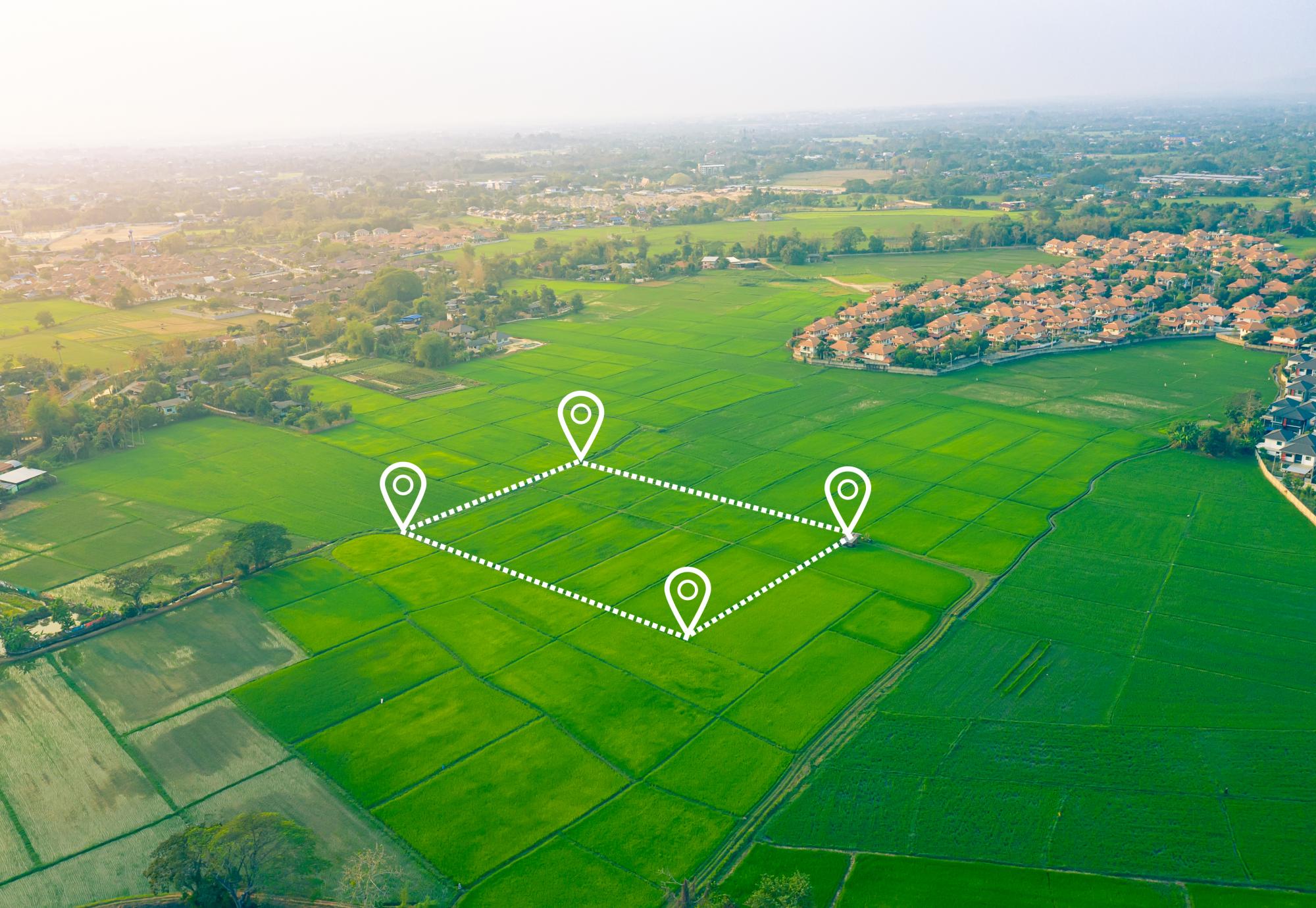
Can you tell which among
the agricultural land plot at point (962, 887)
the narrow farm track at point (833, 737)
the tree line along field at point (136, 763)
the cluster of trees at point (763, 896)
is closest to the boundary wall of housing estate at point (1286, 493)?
the narrow farm track at point (833, 737)

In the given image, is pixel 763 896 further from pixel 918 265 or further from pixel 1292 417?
pixel 918 265

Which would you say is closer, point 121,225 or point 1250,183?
point 1250,183

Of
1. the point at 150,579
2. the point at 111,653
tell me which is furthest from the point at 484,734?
the point at 150,579

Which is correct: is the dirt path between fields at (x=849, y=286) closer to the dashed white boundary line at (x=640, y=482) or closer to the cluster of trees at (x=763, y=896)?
the dashed white boundary line at (x=640, y=482)

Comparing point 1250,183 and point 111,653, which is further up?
point 1250,183

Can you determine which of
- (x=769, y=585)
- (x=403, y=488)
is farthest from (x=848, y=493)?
(x=403, y=488)

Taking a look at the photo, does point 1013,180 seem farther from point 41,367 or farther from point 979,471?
point 41,367
